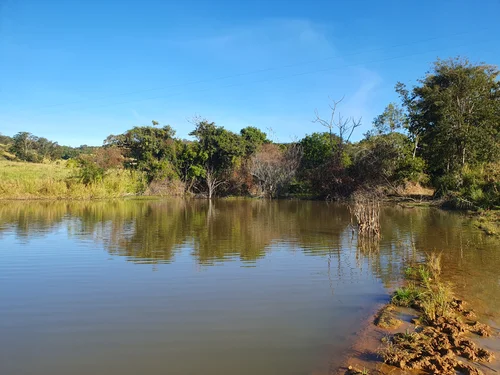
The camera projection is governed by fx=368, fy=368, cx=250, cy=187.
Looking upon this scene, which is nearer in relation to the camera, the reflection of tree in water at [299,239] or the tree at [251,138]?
the reflection of tree in water at [299,239]

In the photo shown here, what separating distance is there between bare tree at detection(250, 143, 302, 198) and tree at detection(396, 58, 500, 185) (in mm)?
10692

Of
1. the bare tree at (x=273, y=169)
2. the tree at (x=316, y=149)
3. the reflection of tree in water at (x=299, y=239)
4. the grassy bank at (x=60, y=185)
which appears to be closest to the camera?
the reflection of tree in water at (x=299, y=239)

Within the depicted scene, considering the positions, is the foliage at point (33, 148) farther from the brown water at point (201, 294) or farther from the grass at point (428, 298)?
the grass at point (428, 298)

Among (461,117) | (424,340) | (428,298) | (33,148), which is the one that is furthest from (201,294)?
(33,148)

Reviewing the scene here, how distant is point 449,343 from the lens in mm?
4008

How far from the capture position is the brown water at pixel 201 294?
155 inches

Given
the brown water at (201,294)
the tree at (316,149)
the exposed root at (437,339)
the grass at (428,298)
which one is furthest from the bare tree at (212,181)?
the exposed root at (437,339)

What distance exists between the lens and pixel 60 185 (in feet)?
90.7

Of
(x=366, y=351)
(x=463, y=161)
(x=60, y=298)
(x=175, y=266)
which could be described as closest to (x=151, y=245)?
(x=175, y=266)

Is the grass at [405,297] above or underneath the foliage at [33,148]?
underneath

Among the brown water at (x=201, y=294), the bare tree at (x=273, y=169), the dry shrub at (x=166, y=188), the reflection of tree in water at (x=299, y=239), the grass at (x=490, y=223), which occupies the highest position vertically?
the bare tree at (x=273, y=169)

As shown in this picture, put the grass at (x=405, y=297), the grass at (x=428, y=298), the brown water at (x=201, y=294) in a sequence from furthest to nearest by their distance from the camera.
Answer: the grass at (x=405, y=297) → the grass at (x=428, y=298) → the brown water at (x=201, y=294)

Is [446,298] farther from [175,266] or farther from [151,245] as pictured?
[151,245]

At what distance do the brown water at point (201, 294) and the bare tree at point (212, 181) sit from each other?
2039cm
